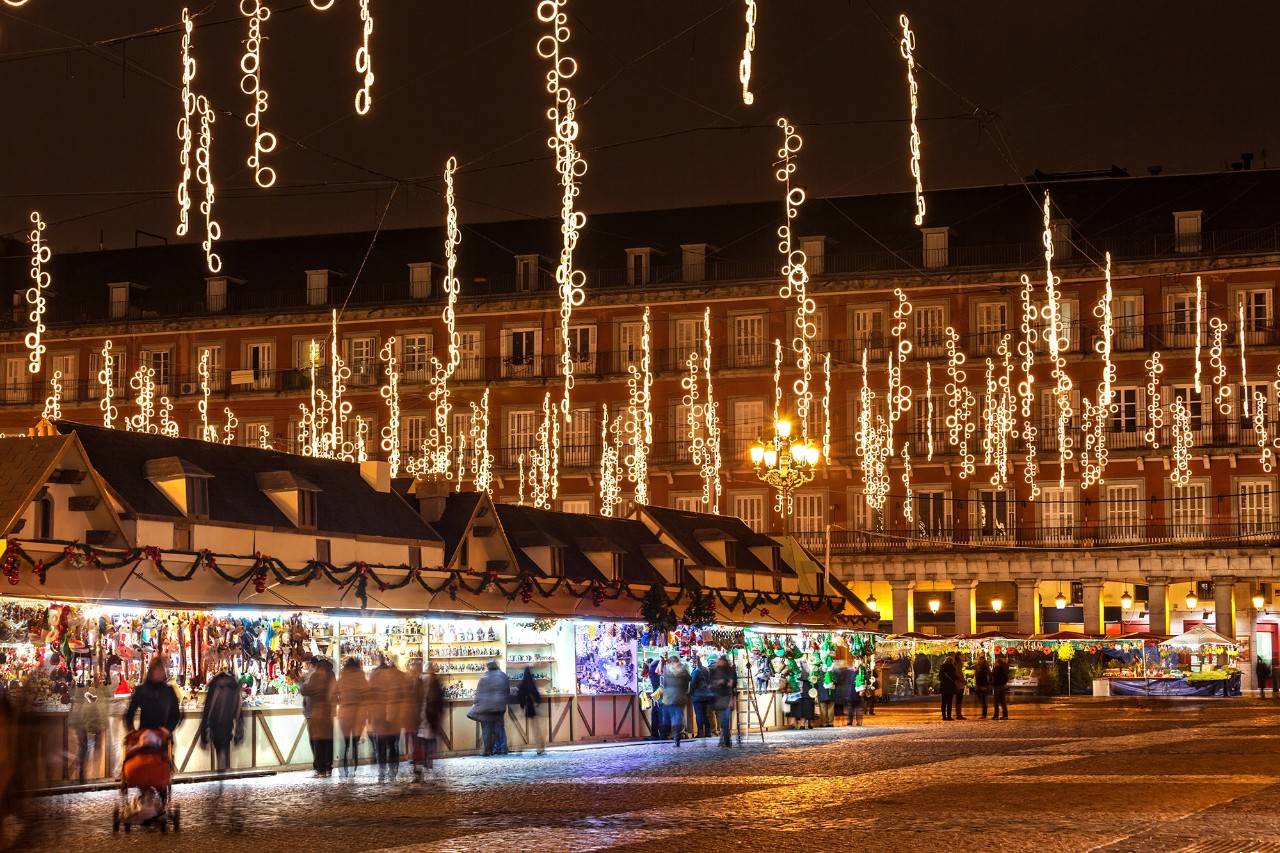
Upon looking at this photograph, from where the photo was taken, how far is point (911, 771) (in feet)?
64.2

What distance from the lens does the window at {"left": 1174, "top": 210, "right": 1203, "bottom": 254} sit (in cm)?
5831

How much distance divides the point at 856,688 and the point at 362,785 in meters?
15.9

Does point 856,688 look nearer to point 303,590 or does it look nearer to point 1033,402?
point 303,590

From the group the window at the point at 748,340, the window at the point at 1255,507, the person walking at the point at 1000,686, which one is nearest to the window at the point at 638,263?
the window at the point at 748,340

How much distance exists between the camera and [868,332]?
60.4m

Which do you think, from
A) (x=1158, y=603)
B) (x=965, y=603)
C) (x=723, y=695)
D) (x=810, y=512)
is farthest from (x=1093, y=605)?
(x=723, y=695)

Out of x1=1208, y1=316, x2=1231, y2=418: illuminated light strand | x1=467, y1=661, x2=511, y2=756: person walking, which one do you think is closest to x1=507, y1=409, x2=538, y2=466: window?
x1=1208, y1=316, x2=1231, y2=418: illuminated light strand

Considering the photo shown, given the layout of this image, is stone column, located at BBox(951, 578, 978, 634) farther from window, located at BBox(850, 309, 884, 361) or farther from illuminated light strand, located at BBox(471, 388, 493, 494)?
illuminated light strand, located at BBox(471, 388, 493, 494)

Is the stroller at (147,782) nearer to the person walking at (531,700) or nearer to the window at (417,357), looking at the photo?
the person walking at (531,700)

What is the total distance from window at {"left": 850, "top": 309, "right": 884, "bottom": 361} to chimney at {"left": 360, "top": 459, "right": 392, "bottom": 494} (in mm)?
34942

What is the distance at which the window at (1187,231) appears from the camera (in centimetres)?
→ 5831

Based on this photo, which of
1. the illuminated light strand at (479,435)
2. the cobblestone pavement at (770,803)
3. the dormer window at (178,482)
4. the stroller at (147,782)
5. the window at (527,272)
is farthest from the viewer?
the window at (527,272)

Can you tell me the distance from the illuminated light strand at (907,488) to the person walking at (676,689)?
107 feet

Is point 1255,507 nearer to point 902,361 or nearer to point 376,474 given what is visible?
point 902,361
